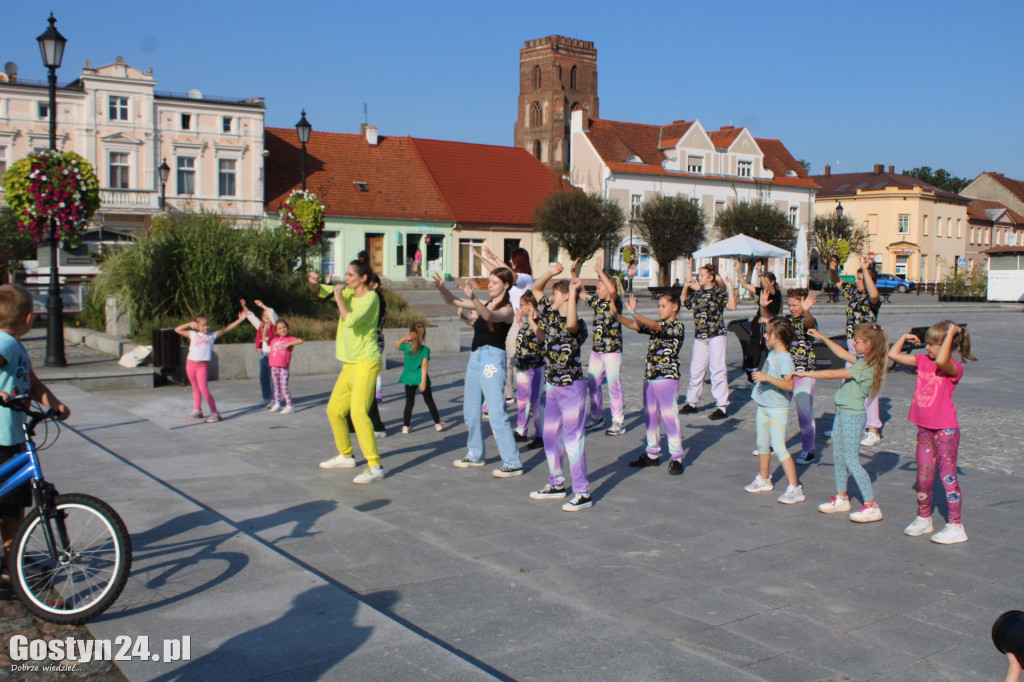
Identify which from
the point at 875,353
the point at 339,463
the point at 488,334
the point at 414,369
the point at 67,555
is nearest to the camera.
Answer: the point at 67,555

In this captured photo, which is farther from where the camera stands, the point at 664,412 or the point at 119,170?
the point at 119,170

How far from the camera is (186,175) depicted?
142 ft

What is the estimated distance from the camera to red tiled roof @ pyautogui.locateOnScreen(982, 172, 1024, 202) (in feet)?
293

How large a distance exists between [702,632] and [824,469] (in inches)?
167

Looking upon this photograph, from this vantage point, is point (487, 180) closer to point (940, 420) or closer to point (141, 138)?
point (141, 138)

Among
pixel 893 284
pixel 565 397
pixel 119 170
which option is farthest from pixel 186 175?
pixel 893 284

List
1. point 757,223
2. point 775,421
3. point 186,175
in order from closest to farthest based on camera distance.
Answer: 1. point 775,421
2. point 186,175
3. point 757,223

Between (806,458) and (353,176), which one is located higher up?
(353,176)

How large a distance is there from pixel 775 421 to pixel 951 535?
5.20 feet

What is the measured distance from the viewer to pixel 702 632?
459 cm

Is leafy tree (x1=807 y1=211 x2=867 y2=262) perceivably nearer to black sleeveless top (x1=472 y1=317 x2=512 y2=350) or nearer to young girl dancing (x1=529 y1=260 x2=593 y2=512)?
black sleeveless top (x1=472 y1=317 x2=512 y2=350)

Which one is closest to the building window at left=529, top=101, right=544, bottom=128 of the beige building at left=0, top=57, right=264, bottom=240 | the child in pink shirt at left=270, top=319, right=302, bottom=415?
the beige building at left=0, top=57, right=264, bottom=240

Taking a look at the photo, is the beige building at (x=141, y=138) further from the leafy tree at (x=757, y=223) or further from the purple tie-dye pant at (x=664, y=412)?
the purple tie-dye pant at (x=664, y=412)

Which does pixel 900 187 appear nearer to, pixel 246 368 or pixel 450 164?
pixel 450 164
